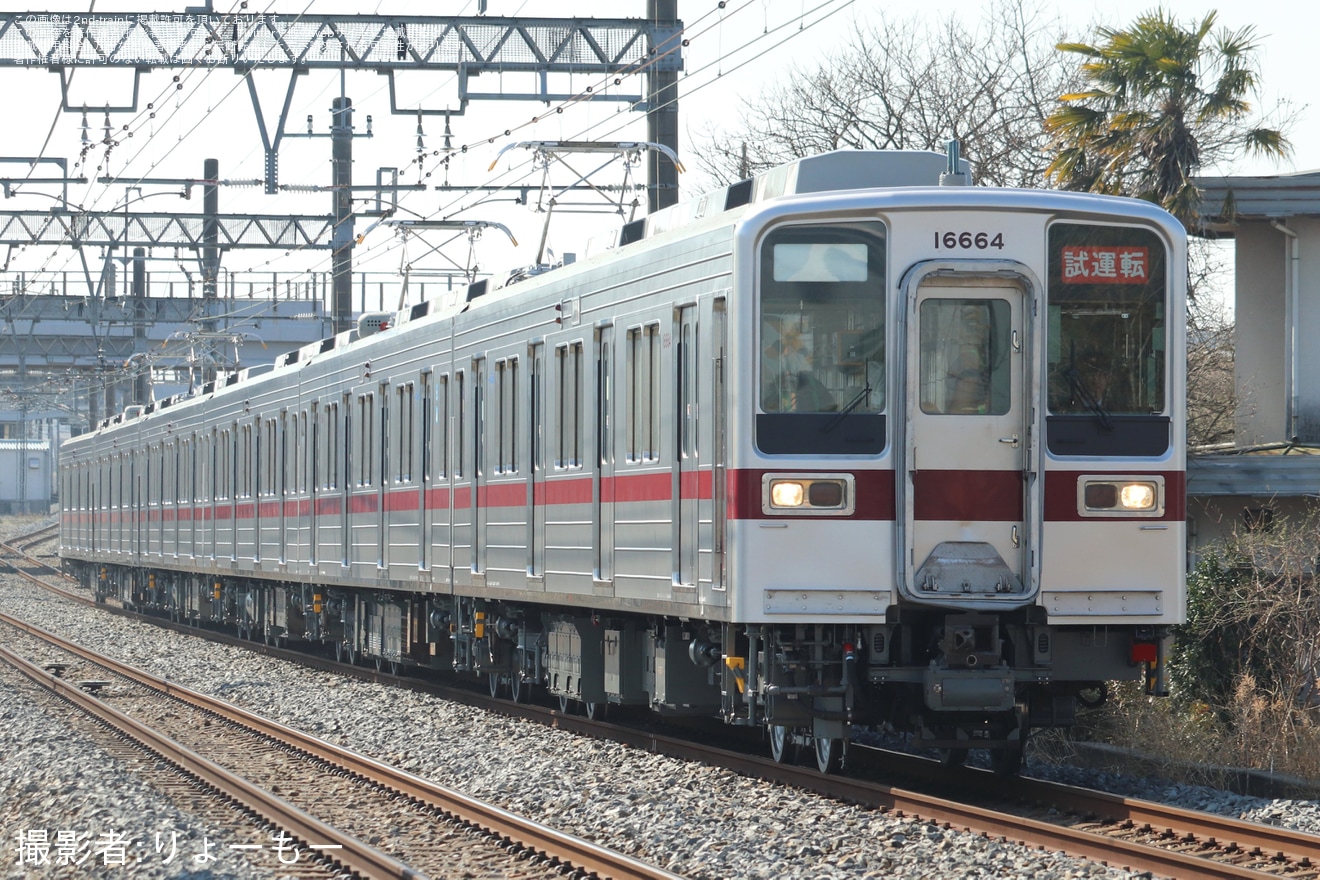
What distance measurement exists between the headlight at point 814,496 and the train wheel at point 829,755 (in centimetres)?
149

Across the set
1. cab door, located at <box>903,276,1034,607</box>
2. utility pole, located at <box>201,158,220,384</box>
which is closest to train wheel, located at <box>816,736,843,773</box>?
cab door, located at <box>903,276,1034,607</box>

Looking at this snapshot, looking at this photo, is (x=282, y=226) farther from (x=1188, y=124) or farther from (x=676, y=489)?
(x=676, y=489)

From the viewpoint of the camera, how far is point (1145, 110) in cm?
1880

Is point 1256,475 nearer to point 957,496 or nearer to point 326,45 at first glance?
point 957,496

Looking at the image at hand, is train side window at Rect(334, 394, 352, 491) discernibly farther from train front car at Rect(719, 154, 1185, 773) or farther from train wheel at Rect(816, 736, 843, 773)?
train front car at Rect(719, 154, 1185, 773)

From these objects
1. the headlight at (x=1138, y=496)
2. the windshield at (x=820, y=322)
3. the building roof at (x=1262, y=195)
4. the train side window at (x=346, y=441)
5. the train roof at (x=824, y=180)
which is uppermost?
the building roof at (x=1262, y=195)

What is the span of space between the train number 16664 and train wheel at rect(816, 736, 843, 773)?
9.29ft

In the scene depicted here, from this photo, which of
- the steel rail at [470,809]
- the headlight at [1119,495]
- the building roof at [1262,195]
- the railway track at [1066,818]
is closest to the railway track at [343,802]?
the steel rail at [470,809]

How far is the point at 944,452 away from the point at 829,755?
191cm

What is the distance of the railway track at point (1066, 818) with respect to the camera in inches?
324

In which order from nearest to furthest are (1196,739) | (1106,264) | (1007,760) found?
(1106,264), (1007,760), (1196,739)

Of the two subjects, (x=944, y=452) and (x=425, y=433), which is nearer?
(x=944, y=452)

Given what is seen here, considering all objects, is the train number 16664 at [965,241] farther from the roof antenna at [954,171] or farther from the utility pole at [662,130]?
the utility pole at [662,130]

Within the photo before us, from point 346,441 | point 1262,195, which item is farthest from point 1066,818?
point 346,441
